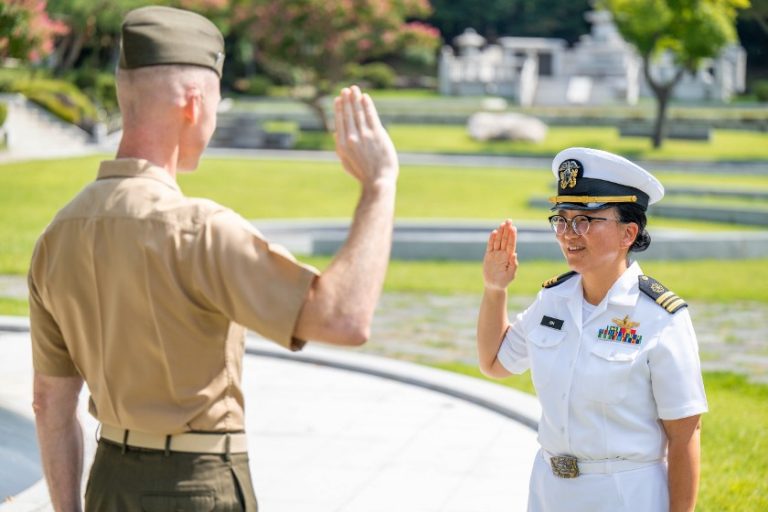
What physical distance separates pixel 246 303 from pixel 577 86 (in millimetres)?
47935

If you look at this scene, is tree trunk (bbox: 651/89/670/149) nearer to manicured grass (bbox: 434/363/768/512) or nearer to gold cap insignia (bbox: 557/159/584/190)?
manicured grass (bbox: 434/363/768/512)

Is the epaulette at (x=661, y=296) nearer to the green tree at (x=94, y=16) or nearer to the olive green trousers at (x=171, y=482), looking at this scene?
the olive green trousers at (x=171, y=482)

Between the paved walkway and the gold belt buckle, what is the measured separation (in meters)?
2.13

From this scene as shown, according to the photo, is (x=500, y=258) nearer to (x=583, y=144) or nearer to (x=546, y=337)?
(x=546, y=337)

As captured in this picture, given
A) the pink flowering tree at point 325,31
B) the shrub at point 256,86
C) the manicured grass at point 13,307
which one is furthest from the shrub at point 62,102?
the manicured grass at point 13,307

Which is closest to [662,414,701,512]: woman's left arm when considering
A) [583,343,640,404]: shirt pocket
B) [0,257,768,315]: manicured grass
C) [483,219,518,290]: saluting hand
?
[583,343,640,404]: shirt pocket

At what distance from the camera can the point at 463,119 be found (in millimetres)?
38625

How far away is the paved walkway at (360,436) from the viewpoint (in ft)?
17.2

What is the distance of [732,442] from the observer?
6.35m

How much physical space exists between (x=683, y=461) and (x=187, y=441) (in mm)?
1269

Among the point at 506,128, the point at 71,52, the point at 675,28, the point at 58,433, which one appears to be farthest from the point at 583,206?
the point at 71,52

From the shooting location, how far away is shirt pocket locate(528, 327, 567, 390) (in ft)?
10.1

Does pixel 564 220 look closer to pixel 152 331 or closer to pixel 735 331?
pixel 152 331

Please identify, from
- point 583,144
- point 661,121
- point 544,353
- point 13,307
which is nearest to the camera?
point 544,353
